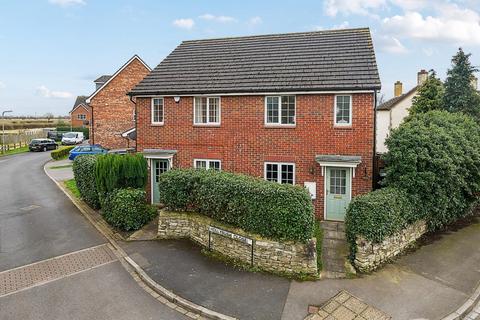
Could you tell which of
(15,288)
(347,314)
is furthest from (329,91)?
(15,288)

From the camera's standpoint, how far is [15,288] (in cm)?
930

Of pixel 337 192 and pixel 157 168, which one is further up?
pixel 157 168

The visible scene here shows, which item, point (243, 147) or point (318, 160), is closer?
point (318, 160)

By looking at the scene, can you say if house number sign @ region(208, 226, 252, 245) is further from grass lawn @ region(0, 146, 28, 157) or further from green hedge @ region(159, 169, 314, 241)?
grass lawn @ region(0, 146, 28, 157)

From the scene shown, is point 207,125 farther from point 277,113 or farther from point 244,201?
point 244,201

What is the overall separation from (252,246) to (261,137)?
5.94 m

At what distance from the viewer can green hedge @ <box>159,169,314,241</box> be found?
9.70 meters

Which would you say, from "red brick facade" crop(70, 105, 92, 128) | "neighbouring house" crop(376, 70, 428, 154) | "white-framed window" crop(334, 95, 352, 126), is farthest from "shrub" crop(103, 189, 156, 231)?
"red brick facade" crop(70, 105, 92, 128)

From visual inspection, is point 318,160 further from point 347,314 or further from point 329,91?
point 347,314

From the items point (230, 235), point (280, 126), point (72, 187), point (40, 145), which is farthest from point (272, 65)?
point (40, 145)

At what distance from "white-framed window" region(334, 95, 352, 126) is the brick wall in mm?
24068

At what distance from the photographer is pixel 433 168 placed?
1176cm

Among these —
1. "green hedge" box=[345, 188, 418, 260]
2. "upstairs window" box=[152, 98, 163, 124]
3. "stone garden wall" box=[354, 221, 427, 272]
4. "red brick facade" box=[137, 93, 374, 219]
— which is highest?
"upstairs window" box=[152, 98, 163, 124]

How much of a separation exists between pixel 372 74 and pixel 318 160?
3.89 m
